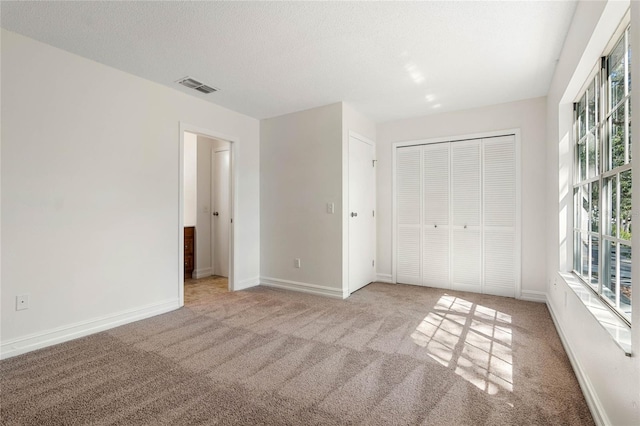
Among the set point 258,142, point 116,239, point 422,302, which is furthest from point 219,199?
point 422,302

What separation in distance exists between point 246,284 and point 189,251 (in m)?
1.36

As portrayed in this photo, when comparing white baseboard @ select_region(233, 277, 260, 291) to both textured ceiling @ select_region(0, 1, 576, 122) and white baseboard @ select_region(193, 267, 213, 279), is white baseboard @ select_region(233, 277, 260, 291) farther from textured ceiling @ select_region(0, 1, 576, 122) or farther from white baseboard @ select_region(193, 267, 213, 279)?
textured ceiling @ select_region(0, 1, 576, 122)

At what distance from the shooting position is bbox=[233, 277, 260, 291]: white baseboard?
4344 mm

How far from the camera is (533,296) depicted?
382 cm

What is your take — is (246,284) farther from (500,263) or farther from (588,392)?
(588,392)

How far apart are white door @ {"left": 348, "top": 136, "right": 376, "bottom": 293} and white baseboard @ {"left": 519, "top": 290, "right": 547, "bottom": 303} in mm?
1940

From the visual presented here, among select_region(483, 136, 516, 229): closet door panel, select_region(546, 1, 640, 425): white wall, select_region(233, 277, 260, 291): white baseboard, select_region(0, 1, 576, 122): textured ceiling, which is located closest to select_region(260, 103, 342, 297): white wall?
select_region(233, 277, 260, 291): white baseboard

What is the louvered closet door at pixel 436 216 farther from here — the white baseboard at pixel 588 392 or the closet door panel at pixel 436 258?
the white baseboard at pixel 588 392

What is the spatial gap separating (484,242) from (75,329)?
454 cm

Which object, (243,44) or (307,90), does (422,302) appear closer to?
(307,90)

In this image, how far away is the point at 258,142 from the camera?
4.77 meters

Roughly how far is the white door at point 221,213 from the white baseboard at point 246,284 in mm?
862

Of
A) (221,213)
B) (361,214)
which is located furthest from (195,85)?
(361,214)

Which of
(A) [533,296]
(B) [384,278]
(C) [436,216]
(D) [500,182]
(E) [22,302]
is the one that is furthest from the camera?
(B) [384,278]
